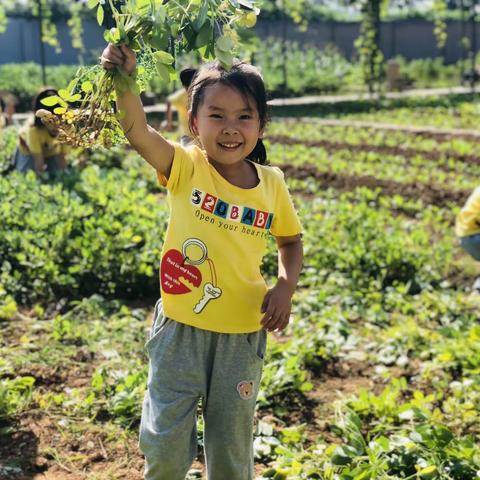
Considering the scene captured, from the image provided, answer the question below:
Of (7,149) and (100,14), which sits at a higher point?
(100,14)

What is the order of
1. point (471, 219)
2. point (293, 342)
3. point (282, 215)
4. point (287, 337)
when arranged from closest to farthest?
point (282, 215) < point (293, 342) < point (287, 337) < point (471, 219)

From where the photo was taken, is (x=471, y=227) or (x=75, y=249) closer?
(x=471, y=227)

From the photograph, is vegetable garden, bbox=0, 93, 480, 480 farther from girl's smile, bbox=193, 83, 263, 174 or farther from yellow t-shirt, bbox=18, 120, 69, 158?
girl's smile, bbox=193, 83, 263, 174

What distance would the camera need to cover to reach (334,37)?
36844 mm

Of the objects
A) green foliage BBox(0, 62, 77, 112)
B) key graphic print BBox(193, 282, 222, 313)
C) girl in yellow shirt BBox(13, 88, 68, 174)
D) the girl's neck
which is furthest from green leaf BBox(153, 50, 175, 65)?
green foliage BBox(0, 62, 77, 112)

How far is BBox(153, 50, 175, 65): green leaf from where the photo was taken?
2.12 metres

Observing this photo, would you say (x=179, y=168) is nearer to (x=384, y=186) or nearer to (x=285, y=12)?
(x=384, y=186)

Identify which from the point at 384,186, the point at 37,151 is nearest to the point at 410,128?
the point at 384,186

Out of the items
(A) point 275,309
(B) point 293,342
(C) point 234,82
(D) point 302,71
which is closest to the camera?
(C) point 234,82

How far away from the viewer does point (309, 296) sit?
5395 millimetres

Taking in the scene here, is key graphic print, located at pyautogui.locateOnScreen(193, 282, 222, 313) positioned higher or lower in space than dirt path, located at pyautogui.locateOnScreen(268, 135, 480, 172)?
higher

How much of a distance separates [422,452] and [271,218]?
3.91 feet

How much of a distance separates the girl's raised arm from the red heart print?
246 mm

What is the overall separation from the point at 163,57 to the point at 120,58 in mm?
113
